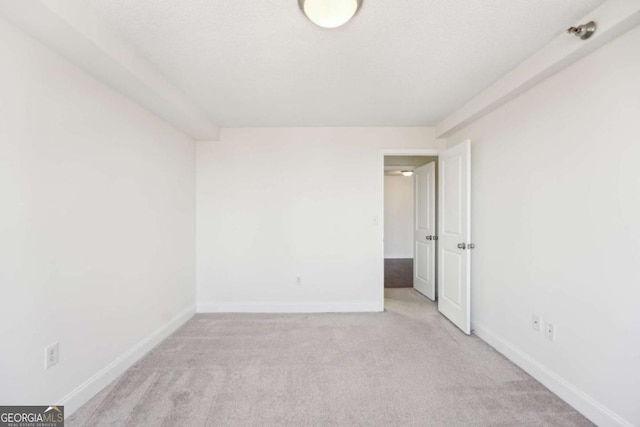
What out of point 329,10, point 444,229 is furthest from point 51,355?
point 444,229

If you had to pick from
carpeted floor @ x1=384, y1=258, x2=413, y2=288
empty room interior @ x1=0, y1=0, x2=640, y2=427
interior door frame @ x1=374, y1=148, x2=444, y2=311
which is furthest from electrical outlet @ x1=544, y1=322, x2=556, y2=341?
carpeted floor @ x1=384, y1=258, x2=413, y2=288

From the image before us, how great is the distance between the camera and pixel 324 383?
198 centimetres

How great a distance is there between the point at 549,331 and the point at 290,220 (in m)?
2.64

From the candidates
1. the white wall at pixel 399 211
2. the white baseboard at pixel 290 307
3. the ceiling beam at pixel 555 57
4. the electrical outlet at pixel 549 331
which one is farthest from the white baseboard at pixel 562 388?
the white wall at pixel 399 211

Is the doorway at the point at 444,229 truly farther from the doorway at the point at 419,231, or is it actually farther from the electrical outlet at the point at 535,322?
the electrical outlet at the point at 535,322

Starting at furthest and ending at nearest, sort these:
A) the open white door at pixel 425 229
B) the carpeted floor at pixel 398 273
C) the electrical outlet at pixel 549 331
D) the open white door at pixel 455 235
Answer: the carpeted floor at pixel 398 273 → the open white door at pixel 425 229 → the open white door at pixel 455 235 → the electrical outlet at pixel 549 331

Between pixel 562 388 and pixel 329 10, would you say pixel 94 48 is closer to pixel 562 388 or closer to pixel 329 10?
pixel 329 10

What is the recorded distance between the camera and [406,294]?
417 cm

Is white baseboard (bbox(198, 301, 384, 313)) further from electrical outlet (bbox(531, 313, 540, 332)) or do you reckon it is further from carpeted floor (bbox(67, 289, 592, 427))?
electrical outlet (bbox(531, 313, 540, 332))

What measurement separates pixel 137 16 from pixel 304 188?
224 cm

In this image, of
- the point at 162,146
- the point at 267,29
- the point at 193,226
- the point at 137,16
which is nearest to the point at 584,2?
the point at 267,29

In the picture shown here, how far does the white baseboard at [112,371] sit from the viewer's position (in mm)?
1681

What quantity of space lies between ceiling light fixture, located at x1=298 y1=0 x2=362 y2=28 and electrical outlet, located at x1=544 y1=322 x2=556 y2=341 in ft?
7.96

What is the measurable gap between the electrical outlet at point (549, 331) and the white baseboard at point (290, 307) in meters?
1.75
